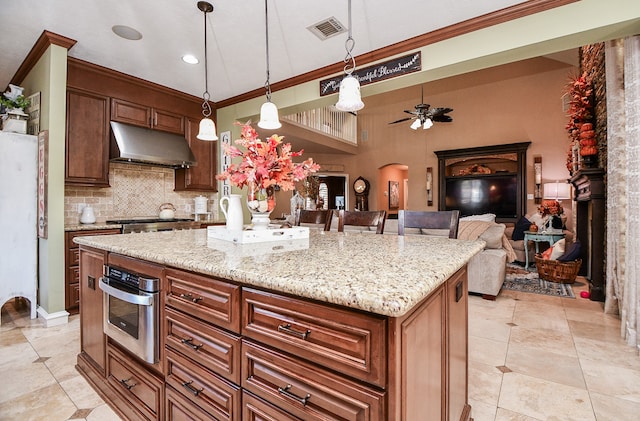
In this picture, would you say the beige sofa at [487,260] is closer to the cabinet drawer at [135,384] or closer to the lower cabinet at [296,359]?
the lower cabinet at [296,359]

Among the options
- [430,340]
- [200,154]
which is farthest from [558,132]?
[430,340]

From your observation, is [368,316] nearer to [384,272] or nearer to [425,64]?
[384,272]

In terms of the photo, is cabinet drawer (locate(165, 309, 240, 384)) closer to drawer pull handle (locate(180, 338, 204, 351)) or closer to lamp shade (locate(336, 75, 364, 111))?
drawer pull handle (locate(180, 338, 204, 351))

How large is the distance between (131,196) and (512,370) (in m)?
4.41

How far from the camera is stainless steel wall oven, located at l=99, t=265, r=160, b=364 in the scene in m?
1.33

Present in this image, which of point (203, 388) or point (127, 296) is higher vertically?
point (127, 296)

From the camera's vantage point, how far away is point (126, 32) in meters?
2.87

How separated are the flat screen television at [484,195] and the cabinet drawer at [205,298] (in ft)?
25.6

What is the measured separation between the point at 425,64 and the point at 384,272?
2.64 meters

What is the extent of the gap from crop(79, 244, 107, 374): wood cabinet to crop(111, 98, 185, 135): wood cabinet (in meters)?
2.40

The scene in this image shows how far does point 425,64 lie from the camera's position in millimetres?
2918

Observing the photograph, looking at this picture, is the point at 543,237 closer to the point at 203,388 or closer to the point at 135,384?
the point at 203,388

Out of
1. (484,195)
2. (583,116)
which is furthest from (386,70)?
(484,195)

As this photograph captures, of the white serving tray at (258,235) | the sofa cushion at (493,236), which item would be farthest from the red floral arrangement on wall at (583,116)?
the white serving tray at (258,235)
